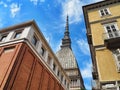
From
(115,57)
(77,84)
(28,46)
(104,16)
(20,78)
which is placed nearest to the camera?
(20,78)

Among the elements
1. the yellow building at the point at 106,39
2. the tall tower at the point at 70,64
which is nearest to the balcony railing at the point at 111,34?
the yellow building at the point at 106,39

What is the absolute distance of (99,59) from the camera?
13961 millimetres

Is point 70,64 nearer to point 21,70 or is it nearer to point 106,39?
point 106,39

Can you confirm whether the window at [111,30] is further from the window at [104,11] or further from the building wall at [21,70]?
the building wall at [21,70]

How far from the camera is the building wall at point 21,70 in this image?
11234 mm

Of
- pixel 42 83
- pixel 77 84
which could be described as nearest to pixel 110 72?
pixel 42 83

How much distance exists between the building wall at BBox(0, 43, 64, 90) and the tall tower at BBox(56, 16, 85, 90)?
27329 mm

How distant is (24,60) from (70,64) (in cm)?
3755

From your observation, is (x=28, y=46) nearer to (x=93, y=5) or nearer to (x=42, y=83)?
(x=42, y=83)

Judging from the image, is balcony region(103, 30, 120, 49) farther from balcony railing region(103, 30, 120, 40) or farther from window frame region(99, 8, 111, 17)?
window frame region(99, 8, 111, 17)

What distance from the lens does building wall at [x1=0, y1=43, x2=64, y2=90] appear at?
442 inches

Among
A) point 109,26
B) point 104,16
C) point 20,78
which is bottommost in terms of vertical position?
point 20,78

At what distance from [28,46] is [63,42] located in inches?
2252

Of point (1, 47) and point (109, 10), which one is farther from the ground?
point (109, 10)
